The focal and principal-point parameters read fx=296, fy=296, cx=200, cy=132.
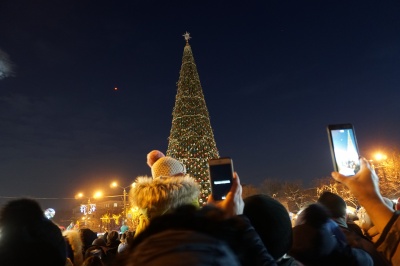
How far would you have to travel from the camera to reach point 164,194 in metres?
2.70

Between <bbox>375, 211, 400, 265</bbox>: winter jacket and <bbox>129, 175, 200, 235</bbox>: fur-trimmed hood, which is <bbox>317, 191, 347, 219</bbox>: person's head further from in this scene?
<bbox>129, 175, 200, 235</bbox>: fur-trimmed hood

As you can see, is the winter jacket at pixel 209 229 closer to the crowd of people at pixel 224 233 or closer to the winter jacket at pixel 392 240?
the crowd of people at pixel 224 233

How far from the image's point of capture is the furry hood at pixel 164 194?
270 cm

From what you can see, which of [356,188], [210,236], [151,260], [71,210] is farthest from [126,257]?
[71,210]

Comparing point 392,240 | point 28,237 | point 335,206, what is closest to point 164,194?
point 28,237

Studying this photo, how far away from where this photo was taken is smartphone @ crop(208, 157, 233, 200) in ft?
7.16

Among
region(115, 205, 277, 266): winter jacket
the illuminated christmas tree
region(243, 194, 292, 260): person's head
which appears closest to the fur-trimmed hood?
region(243, 194, 292, 260): person's head

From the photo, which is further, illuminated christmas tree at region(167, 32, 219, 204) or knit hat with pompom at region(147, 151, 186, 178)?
illuminated christmas tree at region(167, 32, 219, 204)

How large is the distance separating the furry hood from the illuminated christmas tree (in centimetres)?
2484

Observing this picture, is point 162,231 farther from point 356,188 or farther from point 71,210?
point 71,210

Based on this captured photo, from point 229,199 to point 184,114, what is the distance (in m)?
26.8

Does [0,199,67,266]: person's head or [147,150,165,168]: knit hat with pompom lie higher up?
[147,150,165,168]: knit hat with pompom

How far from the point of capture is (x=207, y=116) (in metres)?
29.1

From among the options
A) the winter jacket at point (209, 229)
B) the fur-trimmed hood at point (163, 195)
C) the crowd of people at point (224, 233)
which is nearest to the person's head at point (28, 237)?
the crowd of people at point (224, 233)
